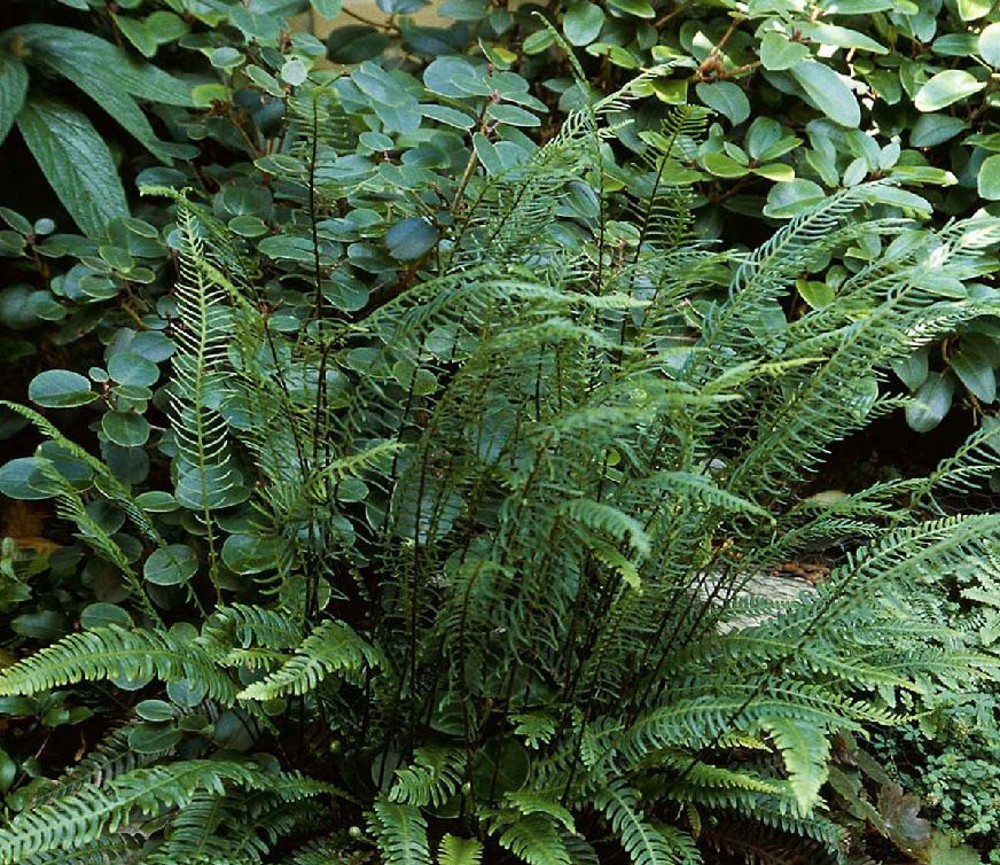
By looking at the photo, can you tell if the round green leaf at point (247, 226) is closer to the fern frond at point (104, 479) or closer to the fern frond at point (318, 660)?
the fern frond at point (104, 479)

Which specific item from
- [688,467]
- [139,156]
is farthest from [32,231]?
[688,467]

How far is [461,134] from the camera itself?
2094 millimetres

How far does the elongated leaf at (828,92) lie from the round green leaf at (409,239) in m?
0.84

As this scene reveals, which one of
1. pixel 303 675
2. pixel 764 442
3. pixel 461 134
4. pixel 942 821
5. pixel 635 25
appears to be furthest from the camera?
pixel 635 25

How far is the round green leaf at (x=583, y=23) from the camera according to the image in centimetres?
221

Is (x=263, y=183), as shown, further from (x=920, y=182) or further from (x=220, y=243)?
(x=920, y=182)

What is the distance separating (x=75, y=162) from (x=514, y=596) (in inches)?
46.3

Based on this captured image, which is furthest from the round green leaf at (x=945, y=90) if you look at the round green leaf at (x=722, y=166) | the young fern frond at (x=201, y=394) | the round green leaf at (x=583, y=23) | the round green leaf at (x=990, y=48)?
the young fern frond at (x=201, y=394)

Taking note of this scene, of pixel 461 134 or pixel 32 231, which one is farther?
pixel 461 134

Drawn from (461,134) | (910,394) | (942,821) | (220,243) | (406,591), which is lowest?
(942,821)

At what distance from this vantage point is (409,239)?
5.94 feet

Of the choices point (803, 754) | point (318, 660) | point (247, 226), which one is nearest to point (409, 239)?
point (247, 226)

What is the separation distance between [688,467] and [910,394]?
108cm

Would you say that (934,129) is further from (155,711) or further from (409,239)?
(155,711)
